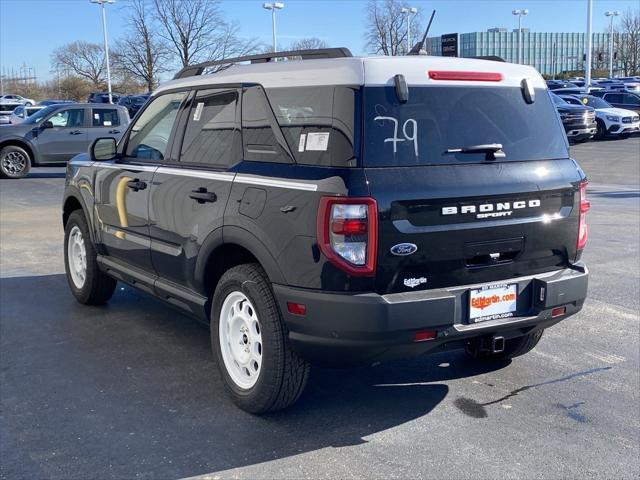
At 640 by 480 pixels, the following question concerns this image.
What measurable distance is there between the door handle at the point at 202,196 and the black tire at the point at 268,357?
0.45 meters

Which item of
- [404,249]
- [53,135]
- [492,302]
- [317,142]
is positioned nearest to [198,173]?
[317,142]

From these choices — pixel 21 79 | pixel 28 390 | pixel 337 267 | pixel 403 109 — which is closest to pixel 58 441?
pixel 28 390

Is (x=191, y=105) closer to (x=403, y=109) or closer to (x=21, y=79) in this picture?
(x=403, y=109)

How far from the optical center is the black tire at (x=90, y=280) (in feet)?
20.6

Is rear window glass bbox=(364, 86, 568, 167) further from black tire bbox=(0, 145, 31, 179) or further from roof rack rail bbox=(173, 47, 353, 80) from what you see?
black tire bbox=(0, 145, 31, 179)

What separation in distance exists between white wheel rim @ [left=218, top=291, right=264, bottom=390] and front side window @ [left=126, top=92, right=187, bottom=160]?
1415mm

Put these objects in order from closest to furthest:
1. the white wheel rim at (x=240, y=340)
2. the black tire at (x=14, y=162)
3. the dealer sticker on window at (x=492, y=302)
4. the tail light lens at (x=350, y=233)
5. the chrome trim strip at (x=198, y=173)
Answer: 1. the tail light lens at (x=350, y=233)
2. the dealer sticker on window at (x=492, y=302)
3. the white wheel rim at (x=240, y=340)
4. the chrome trim strip at (x=198, y=173)
5. the black tire at (x=14, y=162)

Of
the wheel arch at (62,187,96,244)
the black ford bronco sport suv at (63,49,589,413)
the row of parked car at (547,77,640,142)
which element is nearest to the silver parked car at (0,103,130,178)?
the wheel arch at (62,187,96,244)

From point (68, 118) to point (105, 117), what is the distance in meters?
0.90

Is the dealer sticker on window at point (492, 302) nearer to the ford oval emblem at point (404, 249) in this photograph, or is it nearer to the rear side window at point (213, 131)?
the ford oval emblem at point (404, 249)

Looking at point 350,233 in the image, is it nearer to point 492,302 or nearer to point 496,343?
point 492,302

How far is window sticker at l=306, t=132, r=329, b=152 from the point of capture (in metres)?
3.70

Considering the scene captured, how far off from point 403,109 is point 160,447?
84.4 inches

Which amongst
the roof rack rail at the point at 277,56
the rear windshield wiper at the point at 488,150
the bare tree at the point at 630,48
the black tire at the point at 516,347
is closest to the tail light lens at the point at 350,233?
the rear windshield wiper at the point at 488,150
